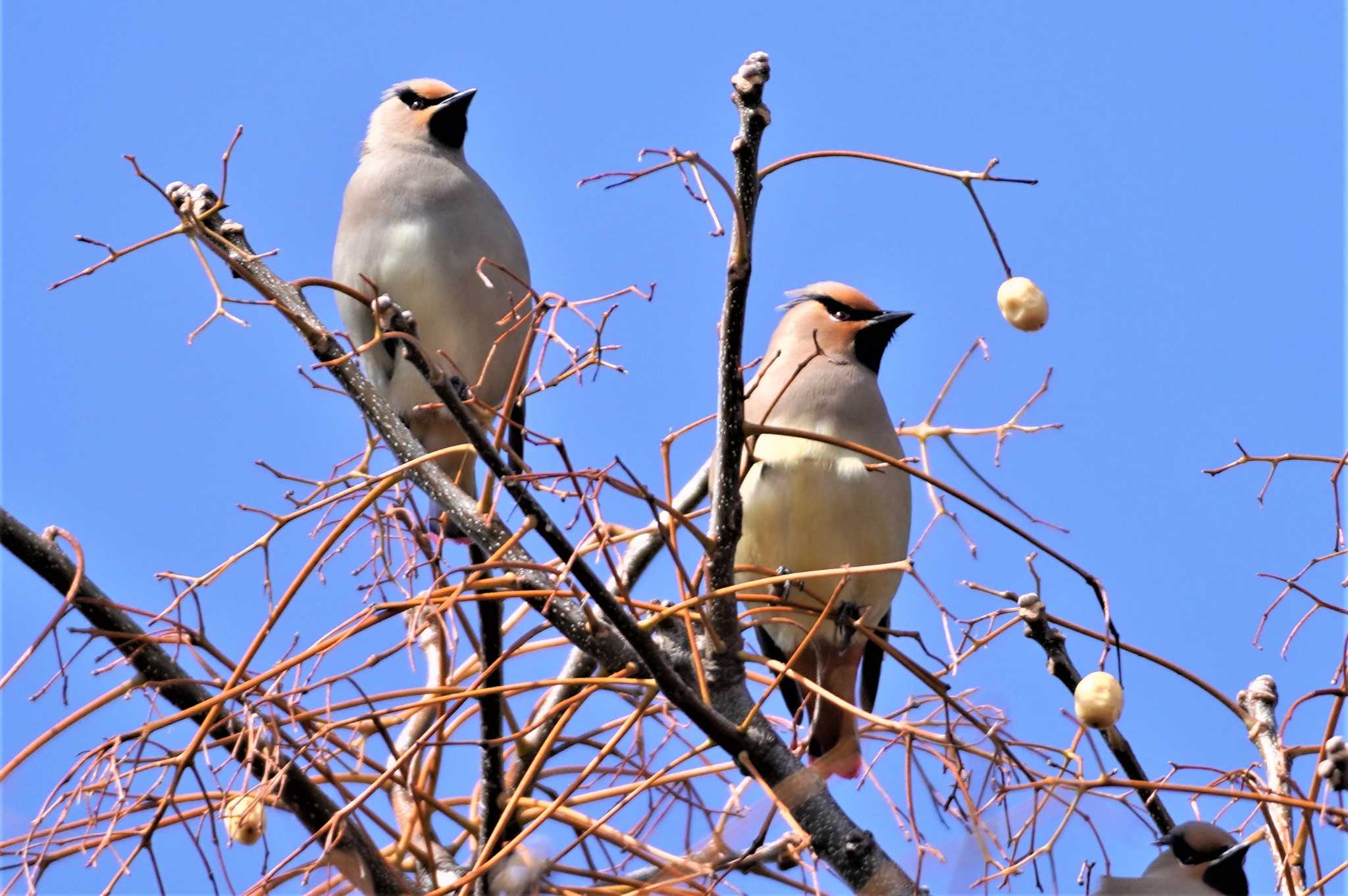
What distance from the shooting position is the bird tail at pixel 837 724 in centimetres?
325

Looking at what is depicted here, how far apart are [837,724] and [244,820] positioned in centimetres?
167

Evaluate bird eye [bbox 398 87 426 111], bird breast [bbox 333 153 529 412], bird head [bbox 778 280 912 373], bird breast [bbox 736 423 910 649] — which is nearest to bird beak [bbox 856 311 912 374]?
bird head [bbox 778 280 912 373]

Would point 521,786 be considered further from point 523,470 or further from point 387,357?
point 387,357

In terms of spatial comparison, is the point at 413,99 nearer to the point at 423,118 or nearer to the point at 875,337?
the point at 423,118

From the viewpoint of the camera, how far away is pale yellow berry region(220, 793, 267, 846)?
2.84 meters

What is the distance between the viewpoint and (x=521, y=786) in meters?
2.76

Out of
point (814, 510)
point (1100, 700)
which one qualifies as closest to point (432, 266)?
point (814, 510)

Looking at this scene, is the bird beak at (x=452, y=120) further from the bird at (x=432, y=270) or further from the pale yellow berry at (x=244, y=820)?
the pale yellow berry at (x=244, y=820)

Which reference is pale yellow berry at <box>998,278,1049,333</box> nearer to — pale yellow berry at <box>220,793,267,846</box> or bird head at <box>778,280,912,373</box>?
pale yellow berry at <box>220,793,267,846</box>

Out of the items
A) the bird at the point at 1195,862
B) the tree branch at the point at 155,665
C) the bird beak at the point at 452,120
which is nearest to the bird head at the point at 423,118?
the bird beak at the point at 452,120

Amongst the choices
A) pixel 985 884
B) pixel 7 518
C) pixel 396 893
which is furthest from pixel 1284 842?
pixel 7 518

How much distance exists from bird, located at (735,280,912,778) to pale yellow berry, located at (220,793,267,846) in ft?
4.08

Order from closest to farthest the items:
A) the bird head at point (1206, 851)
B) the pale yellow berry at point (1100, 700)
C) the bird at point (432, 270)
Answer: the pale yellow berry at point (1100, 700) < the bird head at point (1206, 851) < the bird at point (432, 270)

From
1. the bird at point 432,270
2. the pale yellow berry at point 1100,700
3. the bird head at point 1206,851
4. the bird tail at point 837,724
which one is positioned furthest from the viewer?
the bird at point 432,270
